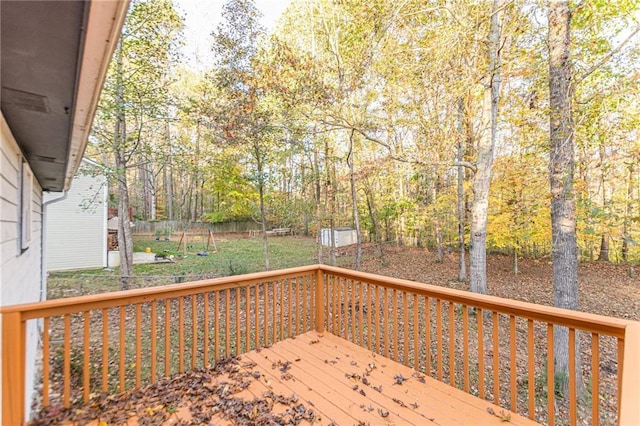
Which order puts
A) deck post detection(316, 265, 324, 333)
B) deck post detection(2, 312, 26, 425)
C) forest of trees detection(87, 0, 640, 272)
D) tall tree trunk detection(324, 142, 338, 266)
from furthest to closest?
1. tall tree trunk detection(324, 142, 338, 266)
2. forest of trees detection(87, 0, 640, 272)
3. deck post detection(316, 265, 324, 333)
4. deck post detection(2, 312, 26, 425)

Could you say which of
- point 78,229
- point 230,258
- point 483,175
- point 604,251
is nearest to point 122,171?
point 78,229

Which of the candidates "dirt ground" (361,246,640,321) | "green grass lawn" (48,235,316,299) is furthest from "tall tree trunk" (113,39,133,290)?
"dirt ground" (361,246,640,321)

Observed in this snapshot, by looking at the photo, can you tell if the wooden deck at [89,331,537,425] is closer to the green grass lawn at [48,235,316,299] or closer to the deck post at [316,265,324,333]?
the deck post at [316,265,324,333]

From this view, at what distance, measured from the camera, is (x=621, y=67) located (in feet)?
13.2

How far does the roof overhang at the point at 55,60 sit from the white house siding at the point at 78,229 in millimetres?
8433

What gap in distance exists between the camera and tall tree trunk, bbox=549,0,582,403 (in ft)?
12.7

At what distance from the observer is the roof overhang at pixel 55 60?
3.37 feet

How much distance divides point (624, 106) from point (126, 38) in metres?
8.80

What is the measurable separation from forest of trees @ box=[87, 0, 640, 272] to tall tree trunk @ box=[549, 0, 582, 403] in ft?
0.36

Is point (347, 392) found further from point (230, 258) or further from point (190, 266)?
point (230, 258)

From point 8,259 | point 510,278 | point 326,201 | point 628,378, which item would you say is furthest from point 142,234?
point 628,378

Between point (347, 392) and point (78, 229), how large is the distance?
1106 cm

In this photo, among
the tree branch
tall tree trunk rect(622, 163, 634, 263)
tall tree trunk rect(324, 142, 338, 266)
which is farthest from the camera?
Result: tall tree trunk rect(324, 142, 338, 266)

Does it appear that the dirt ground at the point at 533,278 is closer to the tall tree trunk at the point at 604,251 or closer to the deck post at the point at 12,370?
the tall tree trunk at the point at 604,251
